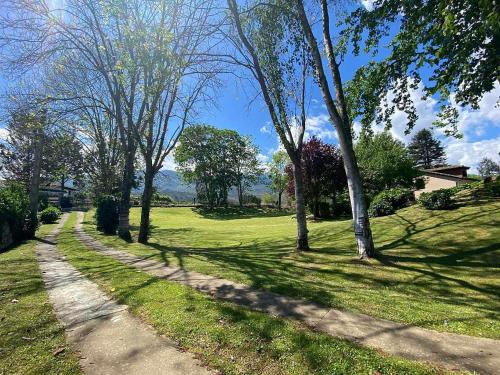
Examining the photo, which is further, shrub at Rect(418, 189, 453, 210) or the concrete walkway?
shrub at Rect(418, 189, 453, 210)

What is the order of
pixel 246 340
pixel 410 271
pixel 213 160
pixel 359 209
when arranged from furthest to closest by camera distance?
1. pixel 213 160
2. pixel 359 209
3. pixel 410 271
4. pixel 246 340

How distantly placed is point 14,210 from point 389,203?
19089 mm

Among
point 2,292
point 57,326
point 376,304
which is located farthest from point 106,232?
point 376,304

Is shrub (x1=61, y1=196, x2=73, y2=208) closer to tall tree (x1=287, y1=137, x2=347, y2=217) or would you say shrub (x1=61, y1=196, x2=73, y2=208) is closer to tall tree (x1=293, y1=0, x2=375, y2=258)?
tall tree (x1=287, y1=137, x2=347, y2=217)

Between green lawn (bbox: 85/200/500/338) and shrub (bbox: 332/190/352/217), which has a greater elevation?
shrub (bbox: 332/190/352/217)

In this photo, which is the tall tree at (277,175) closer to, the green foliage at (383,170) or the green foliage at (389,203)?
the green foliage at (383,170)

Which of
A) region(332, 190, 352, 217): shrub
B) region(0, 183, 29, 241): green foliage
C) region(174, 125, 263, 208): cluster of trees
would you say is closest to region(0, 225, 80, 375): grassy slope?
region(0, 183, 29, 241): green foliage

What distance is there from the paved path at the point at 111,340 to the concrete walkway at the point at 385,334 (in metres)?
1.54

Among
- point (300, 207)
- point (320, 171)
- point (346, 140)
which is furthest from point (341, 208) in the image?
point (346, 140)

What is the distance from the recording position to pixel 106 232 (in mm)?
19734

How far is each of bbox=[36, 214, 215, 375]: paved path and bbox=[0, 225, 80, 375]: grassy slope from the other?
5.0 inches

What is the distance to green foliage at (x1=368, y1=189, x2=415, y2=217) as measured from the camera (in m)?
16.9

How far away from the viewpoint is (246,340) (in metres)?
3.59

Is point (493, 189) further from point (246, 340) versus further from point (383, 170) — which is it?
point (383, 170)
